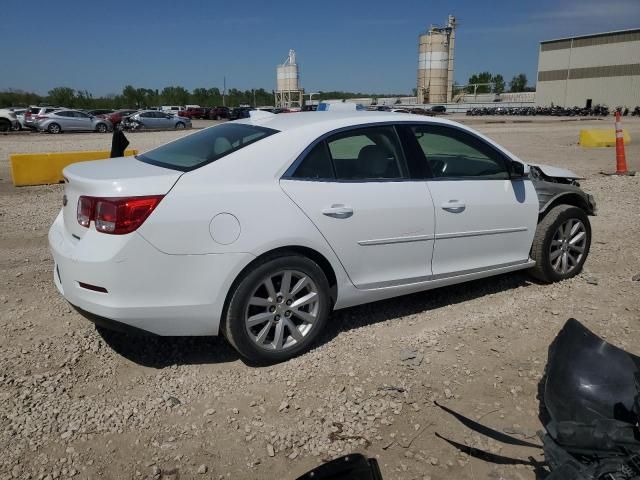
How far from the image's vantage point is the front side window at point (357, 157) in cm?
358

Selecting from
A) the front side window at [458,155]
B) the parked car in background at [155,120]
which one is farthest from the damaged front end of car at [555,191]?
the parked car in background at [155,120]

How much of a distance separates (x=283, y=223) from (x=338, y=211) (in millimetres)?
417

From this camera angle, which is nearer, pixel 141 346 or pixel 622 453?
pixel 622 453

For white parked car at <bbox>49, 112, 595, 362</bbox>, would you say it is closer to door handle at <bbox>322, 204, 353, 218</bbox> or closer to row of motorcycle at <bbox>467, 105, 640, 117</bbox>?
door handle at <bbox>322, 204, 353, 218</bbox>

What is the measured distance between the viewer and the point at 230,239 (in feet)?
10.3

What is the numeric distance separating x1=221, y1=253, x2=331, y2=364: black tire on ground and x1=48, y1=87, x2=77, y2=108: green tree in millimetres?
90750

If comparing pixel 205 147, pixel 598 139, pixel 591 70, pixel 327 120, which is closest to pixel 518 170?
pixel 327 120

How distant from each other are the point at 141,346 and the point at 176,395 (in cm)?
73

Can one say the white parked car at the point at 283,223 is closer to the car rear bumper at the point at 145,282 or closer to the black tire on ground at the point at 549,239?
the car rear bumper at the point at 145,282

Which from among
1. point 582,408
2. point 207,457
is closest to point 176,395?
point 207,457

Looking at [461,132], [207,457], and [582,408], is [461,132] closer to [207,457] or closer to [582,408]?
[582,408]

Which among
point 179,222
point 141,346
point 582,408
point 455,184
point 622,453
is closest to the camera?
point 622,453

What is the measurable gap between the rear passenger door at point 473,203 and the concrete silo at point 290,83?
298ft

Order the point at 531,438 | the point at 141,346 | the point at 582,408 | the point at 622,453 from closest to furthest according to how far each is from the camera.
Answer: the point at 622,453 < the point at 582,408 < the point at 531,438 < the point at 141,346
